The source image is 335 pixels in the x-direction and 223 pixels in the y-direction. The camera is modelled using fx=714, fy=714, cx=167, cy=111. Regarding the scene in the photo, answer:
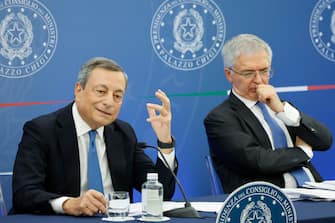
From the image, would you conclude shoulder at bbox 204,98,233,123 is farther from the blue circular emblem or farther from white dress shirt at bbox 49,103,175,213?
the blue circular emblem

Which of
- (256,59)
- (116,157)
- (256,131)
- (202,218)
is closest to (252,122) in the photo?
(256,131)


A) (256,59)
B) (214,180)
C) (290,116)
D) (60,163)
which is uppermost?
(256,59)

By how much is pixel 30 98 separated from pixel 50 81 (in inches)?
6.1

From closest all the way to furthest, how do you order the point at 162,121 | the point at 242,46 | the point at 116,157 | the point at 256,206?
the point at 256,206
the point at 162,121
the point at 116,157
the point at 242,46

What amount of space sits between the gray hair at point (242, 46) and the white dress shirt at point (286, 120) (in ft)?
0.80

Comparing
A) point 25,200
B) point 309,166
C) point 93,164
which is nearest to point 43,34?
point 93,164

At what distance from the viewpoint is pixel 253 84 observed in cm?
429

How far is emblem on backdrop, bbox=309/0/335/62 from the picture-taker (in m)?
4.97

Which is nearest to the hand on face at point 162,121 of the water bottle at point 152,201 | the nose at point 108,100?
the nose at point 108,100

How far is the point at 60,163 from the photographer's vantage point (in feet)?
11.0

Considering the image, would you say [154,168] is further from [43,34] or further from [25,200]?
[43,34]

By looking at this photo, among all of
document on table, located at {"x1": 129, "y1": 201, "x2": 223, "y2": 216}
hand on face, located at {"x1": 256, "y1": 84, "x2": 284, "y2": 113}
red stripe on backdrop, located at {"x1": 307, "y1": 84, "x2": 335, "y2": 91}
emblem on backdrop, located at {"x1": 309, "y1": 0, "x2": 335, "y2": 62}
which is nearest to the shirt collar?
document on table, located at {"x1": 129, "y1": 201, "x2": 223, "y2": 216}

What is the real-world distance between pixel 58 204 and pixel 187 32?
201 cm

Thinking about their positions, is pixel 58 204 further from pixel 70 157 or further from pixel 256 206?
pixel 256 206
